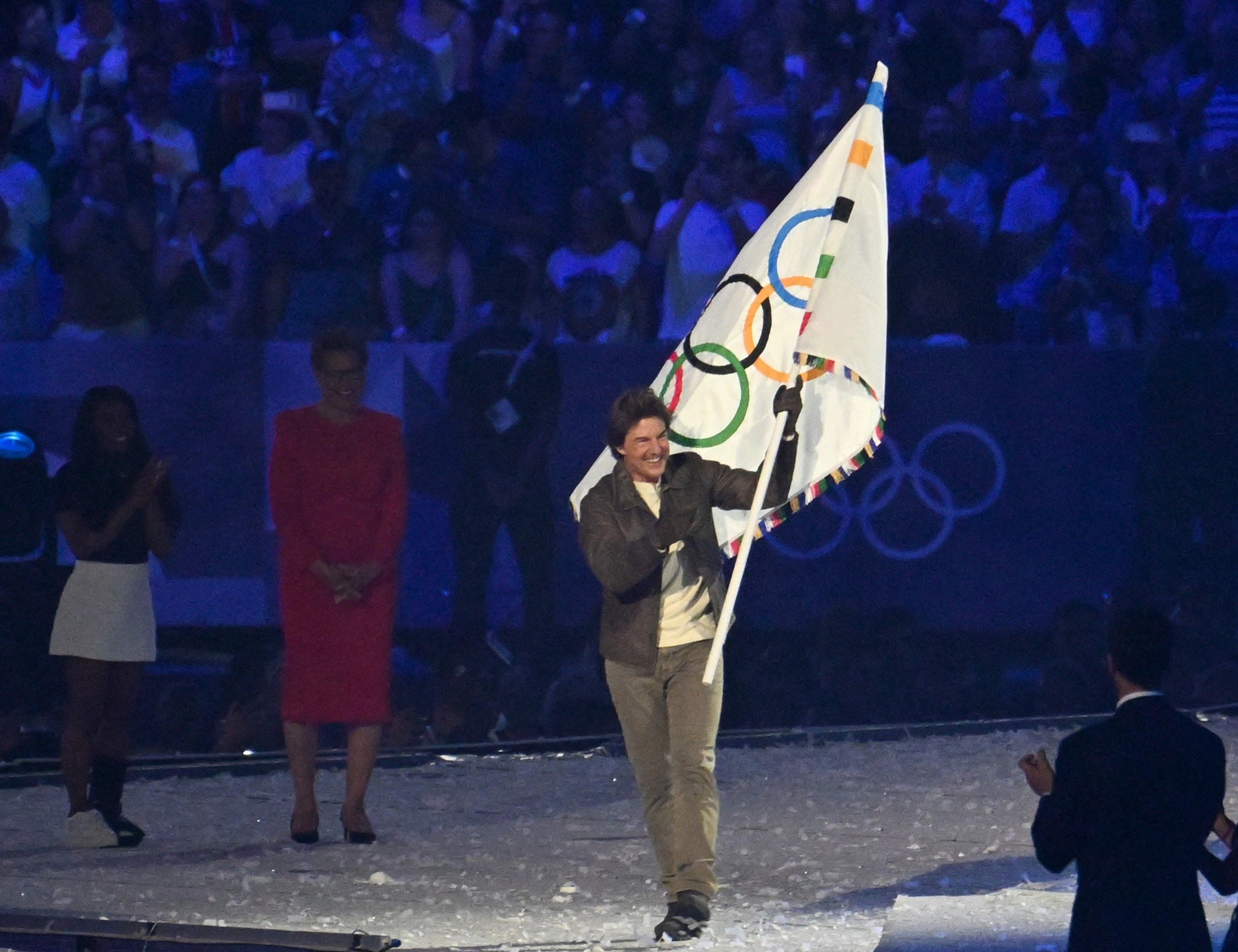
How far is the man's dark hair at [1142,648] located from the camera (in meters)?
3.46

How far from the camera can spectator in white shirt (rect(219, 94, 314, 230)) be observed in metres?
9.59

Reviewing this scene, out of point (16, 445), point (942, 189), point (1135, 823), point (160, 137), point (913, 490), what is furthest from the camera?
point (942, 189)

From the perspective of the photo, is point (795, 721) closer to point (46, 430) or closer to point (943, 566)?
point (943, 566)

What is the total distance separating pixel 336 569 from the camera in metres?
7.07

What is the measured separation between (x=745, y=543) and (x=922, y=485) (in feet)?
14.8

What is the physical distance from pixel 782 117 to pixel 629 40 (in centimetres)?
89

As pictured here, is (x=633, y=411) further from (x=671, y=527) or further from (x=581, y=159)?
(x=581, y=159)

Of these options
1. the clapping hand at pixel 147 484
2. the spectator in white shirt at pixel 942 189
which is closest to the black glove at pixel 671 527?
the clapping hand at pixel 147 484

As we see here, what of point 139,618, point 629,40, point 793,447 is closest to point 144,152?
point 629,40

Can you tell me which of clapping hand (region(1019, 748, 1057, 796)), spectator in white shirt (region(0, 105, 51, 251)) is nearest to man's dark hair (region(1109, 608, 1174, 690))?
clapping hand (region(1019, 748, 1057, 796))

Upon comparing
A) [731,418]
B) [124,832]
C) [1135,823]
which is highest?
[731,418]

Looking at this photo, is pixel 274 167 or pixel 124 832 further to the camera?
pixel 274 167

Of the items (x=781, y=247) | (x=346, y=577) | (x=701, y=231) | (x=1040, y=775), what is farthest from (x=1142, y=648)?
(x=701, y=231)

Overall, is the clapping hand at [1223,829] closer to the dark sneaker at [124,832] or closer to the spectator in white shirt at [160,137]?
the dark sneaker at [124,832]
